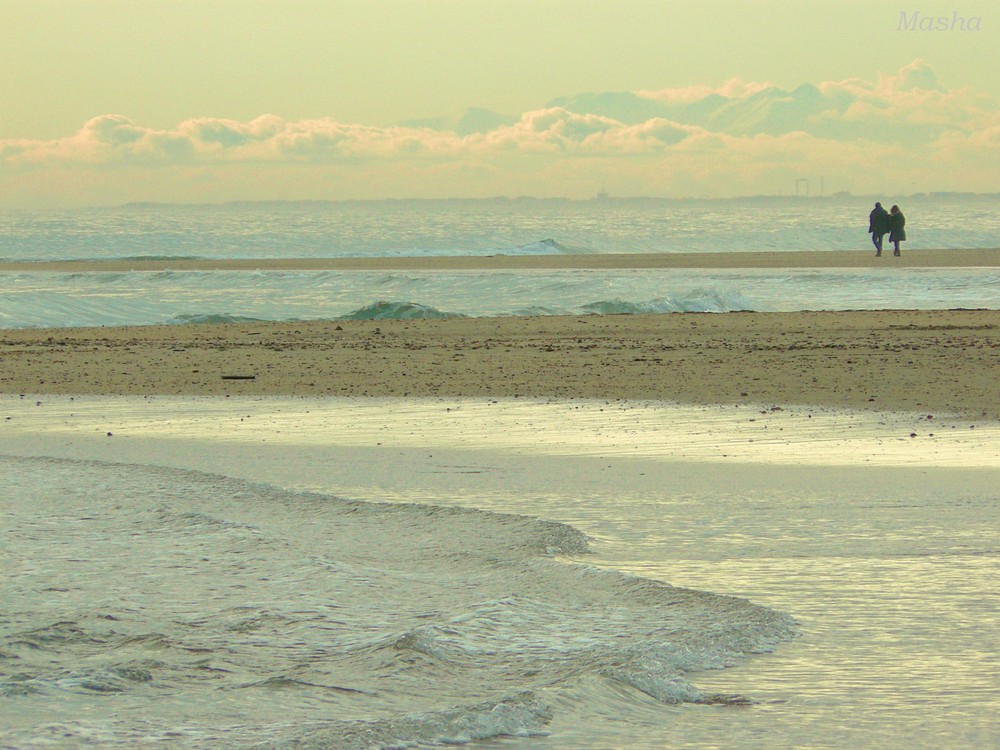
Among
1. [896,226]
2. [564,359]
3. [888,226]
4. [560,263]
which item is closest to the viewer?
[564,359]

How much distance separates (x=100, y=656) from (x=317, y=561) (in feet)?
4.70

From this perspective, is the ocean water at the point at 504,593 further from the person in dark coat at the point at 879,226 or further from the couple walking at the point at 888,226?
the person in dark coat at the point at 879,226

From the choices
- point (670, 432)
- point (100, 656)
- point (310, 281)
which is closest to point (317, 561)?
point (100, 656)

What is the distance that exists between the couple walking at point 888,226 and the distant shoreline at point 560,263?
18.8 inches

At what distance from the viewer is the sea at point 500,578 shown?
420cm

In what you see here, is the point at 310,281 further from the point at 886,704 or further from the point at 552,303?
the point at 886,704

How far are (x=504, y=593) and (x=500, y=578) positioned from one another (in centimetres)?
24

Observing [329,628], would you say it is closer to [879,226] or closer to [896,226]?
[896,226]

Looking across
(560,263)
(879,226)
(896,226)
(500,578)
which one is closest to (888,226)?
(896,226)

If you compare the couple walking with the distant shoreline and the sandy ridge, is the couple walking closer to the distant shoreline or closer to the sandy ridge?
the distant shoreline

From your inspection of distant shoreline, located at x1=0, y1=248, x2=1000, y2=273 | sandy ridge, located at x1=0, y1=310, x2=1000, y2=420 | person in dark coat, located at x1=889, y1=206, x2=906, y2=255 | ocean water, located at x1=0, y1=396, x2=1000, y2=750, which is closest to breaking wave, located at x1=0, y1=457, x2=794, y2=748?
ocean water, located at x1=0, y1=396, x2=1000, y2=750

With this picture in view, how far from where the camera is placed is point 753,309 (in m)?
23.3

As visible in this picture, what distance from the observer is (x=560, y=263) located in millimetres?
38969

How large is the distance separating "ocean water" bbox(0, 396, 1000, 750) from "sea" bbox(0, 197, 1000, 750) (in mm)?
17
